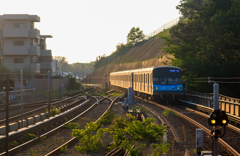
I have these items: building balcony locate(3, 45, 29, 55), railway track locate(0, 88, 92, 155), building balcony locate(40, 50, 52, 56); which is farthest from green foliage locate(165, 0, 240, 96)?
building balcony locate(40, 50, 52, 56)

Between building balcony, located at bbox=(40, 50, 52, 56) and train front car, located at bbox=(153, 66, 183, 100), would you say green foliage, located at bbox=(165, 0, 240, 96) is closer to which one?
train front car, located at bbox=(153, 66, 183, 100)

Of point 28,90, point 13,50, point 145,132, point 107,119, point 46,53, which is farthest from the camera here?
point 46,53

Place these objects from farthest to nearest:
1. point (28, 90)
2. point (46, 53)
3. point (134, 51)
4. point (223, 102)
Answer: point (134, 51)
point (46, 53)
point (28, 90)
point (223, 102)

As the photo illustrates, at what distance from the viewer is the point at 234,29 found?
3231 cm

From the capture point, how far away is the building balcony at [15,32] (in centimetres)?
5216

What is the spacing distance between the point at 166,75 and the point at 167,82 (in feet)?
2.22

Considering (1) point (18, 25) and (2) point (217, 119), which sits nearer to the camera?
(2) point (217, 119)

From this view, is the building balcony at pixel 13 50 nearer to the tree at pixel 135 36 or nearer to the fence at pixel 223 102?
the fence at pixel 223 102

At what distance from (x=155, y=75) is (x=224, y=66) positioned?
9886 millimetres

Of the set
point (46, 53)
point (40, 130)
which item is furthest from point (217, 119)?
point (46, 53)

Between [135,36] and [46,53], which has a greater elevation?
[135,36]

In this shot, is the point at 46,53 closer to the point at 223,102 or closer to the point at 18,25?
the point at 18,25

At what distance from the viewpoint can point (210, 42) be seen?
34281 mm

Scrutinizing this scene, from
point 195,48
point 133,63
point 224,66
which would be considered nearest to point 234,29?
point 224,66
